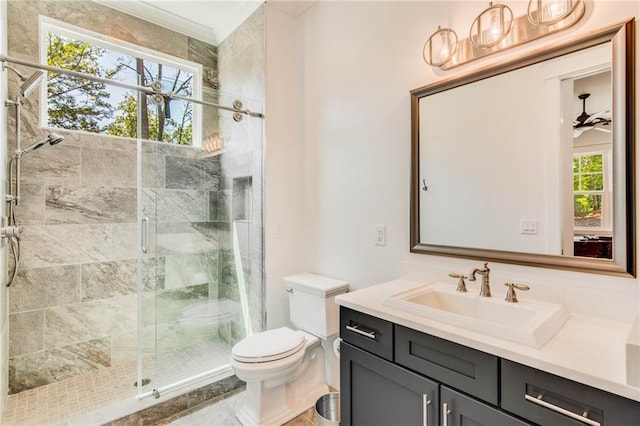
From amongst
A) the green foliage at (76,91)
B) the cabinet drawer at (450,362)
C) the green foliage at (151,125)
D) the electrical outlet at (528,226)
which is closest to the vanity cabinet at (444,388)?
the cabinet drawer at (450,362)

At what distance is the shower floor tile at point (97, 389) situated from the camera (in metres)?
1.91

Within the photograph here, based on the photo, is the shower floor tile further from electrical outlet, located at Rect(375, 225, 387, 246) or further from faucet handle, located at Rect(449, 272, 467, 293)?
faucet handle, located at Rect(449, 272, 467, 293)

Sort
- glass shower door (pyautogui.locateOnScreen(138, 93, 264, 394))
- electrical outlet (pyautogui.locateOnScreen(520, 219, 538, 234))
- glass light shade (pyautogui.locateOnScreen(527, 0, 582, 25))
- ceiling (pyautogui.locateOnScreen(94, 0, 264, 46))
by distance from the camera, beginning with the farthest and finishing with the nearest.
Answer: ceiling (pyautogui.locateOnScreen(94, 0, 264, 46)) < glass shower door (pyautogui.locateOnScreen(138, 93, 264, 394)) < electrical outlet (pyautogui.locateOnScreen(520, 219, 538, 234)) < glass light shade (pyautogui.locateOnScreen(527, 0, 582, 25))

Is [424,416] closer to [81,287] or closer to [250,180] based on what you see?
[250,180]

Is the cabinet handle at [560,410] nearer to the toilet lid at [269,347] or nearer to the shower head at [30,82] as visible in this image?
the toilet lid at [269,347]

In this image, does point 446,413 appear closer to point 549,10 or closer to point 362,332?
point 362,332

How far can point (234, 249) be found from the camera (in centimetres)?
255

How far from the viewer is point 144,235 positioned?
2082mm

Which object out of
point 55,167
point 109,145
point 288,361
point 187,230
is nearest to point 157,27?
point 109,145

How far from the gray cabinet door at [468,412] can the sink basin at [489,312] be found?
0.73ft

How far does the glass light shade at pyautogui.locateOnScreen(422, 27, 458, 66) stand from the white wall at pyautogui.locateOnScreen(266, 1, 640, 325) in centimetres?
6

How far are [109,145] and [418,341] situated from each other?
8.77 ft

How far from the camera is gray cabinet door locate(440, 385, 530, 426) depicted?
3.08ft

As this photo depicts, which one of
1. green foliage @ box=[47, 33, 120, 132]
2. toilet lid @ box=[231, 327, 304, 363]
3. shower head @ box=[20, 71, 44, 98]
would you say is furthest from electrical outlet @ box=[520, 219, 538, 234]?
green foliage @ box=[47, 33, 120, 132]
